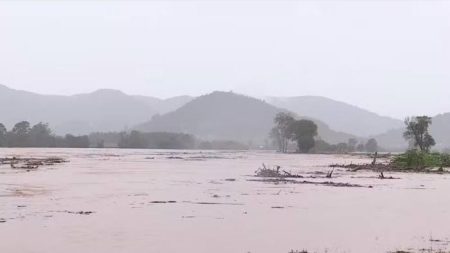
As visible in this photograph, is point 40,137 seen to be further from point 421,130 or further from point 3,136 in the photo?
point 421,130

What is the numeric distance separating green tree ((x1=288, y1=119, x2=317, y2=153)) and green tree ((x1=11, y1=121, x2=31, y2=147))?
86338mm

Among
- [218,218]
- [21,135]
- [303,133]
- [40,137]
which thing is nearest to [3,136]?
[21,135]

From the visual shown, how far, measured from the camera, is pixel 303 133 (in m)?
158

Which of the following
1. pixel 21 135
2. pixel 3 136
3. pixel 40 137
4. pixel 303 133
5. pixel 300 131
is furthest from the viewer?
pixel 40 137

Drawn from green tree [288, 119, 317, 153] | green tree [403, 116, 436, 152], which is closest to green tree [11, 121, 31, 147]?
green tree [288, 119, 317, 153]

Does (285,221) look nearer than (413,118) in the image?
Yes

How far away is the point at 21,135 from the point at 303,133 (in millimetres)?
92556

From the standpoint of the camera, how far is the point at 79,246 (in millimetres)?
16672

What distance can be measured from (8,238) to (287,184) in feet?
87.9

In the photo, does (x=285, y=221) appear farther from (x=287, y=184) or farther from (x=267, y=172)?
(x=267, y=172)

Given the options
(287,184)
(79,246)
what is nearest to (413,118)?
(287,184)

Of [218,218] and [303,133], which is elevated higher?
[303,133]

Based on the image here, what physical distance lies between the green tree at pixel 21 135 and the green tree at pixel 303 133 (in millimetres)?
86338

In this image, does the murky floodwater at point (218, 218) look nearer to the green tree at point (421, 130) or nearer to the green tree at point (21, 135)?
the green tree at point (421, 130)
